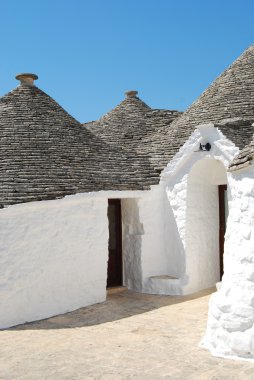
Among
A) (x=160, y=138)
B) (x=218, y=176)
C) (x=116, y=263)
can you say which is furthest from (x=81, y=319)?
(x=160, y=138)

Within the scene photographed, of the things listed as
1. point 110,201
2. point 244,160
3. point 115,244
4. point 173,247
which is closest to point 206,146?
point 173,247

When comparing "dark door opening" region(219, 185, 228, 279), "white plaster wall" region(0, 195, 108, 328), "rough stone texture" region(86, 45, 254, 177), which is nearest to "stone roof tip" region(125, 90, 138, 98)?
"rough stone texture" region(86, 45, 254, 177)

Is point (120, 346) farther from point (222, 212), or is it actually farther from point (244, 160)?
point (222, 212)

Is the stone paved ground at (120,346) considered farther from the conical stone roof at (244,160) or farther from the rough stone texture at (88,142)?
the conical stone roof at (244,160)

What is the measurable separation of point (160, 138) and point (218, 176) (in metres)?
Answer: 2.19

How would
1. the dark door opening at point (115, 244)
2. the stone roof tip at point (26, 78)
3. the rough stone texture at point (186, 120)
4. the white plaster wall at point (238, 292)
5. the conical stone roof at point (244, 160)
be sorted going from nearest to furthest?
the white plaster wall at point (238, 292) → the conical stone roof at point (244, 160) → the rough stone texture at point (186, 120) → the dark door opening at point (115, 244) → the stone roof tip at point (26, 78)

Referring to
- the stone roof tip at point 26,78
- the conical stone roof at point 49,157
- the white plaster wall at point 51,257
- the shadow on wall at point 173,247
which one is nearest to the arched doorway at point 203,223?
the shadow on wall at point 173,247

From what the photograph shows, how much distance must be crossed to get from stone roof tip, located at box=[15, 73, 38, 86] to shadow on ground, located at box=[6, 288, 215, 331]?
5.55 m

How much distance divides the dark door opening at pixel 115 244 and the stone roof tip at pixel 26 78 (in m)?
3.67

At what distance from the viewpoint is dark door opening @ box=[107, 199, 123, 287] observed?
37.8 ft

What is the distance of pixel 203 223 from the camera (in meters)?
11.1

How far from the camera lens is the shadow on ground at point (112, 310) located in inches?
339

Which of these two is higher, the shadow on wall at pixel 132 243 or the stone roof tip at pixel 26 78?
the stone roof tip at pixel 26 78

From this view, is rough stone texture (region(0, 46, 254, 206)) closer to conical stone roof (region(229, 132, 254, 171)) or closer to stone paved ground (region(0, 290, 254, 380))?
stone paved ground (region(0, 290, 254, 380))
